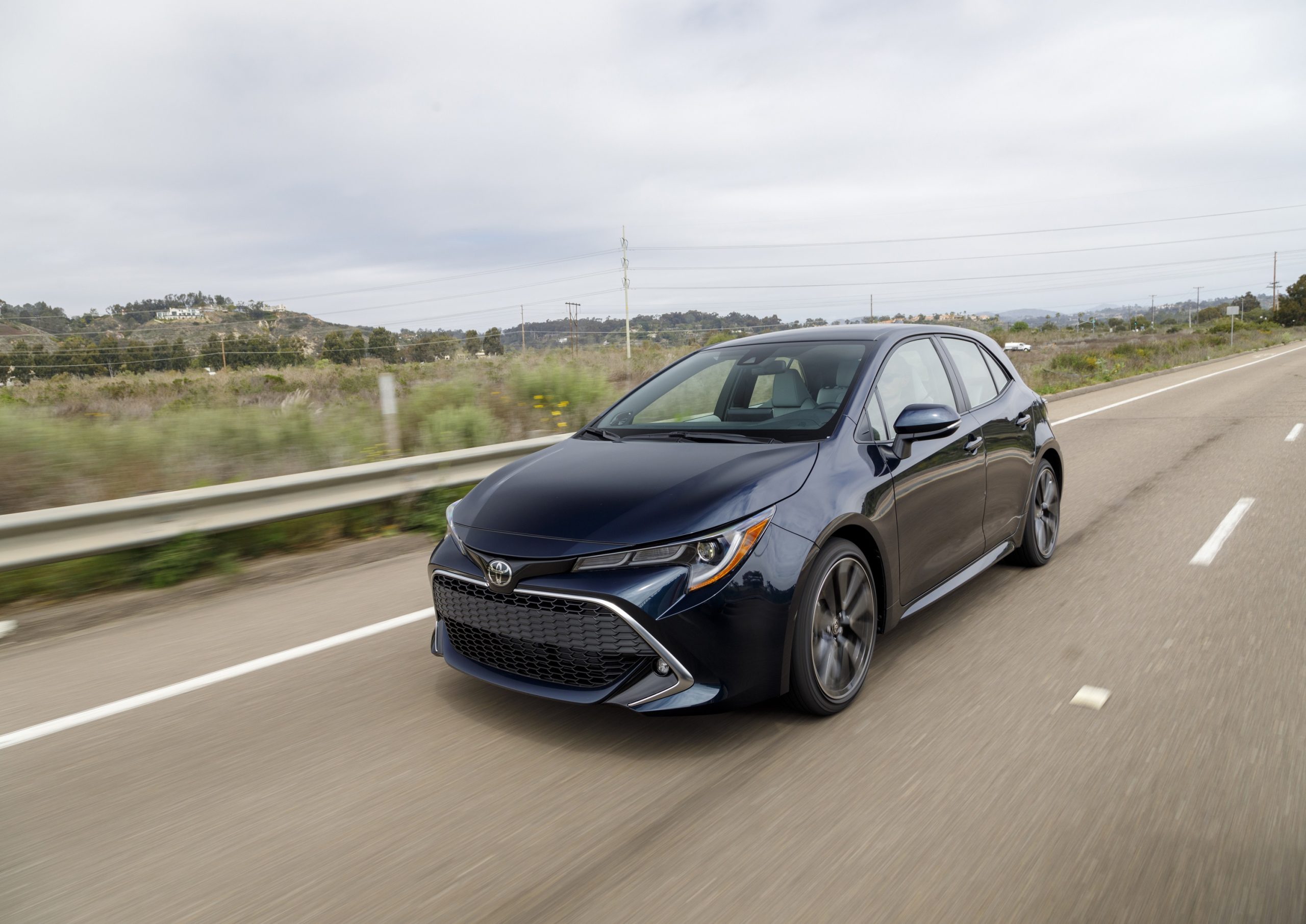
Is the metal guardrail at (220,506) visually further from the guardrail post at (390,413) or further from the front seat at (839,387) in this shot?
the front seat at (839,387)

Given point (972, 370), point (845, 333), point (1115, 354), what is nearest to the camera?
point (845, 333)

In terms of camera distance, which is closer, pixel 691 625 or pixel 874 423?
pixel 691 625

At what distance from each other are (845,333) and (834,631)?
184cm

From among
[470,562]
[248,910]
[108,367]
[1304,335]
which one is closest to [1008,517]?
[470,562]

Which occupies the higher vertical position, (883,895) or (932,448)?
(932,448)

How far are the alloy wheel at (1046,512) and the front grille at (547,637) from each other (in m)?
3.59

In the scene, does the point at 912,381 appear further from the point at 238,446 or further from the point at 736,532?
the point at 238,446

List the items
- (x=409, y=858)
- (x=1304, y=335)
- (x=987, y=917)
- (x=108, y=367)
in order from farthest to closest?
(x=1304, y=335)
(x=108, y=367)
(x=409, y=858)
(x=987, y=917)

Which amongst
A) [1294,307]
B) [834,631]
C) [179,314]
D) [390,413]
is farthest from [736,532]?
[1294,307]

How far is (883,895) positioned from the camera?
2.46m

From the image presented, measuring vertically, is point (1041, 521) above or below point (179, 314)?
below

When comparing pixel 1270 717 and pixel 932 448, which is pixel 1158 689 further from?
pixel 932 448

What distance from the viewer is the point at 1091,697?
373 centimetres

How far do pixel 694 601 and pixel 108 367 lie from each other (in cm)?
4219
